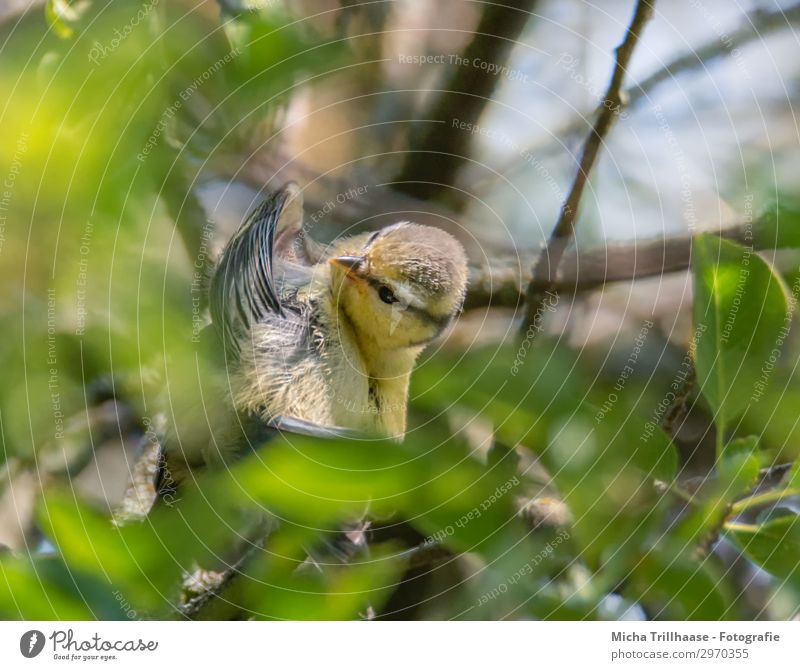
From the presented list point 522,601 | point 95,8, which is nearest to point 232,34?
point 95,8

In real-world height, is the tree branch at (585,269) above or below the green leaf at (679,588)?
above

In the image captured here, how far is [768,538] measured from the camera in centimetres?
55

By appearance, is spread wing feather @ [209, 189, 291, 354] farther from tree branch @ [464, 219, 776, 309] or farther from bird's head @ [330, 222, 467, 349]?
tree branch @ [464, 219, 776, 309]

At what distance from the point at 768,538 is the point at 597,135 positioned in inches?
12.3

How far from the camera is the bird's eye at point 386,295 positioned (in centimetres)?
59

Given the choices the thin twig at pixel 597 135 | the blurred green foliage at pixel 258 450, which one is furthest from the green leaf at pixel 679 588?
the thin twig at pixel 597 135

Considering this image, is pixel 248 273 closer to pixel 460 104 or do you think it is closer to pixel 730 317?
pixel 460 104

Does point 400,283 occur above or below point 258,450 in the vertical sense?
above

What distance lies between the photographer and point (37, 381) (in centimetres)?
56

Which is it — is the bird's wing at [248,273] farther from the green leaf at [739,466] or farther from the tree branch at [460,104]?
the green leaf at [739,466]

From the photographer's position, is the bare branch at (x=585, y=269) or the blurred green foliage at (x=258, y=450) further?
the bare branch at (x=585, y=269)
